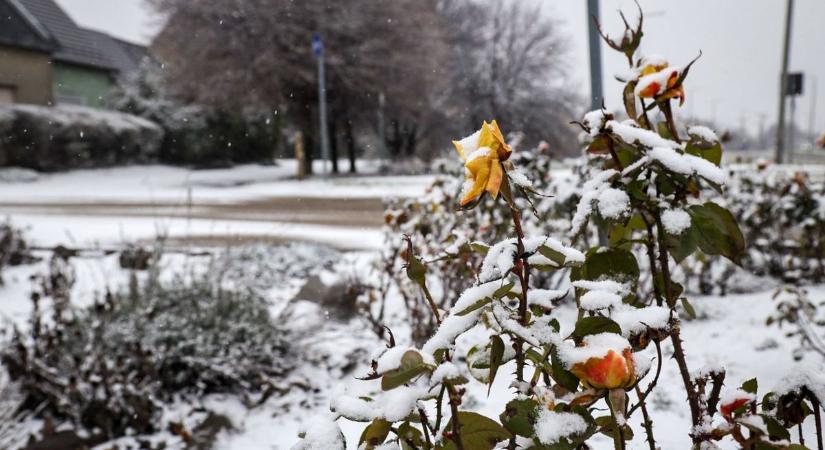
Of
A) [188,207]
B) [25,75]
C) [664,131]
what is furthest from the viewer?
[25,75]

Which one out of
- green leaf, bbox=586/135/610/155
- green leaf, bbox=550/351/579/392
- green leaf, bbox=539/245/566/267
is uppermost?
green leaf, bbox=586/135/610/155

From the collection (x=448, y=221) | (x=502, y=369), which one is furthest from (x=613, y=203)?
(x=448, y=221)

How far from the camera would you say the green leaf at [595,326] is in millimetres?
599

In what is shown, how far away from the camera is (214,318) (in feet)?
8.68

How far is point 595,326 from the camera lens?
60 centimetres

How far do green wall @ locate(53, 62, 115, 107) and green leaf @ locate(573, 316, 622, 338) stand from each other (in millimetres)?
20834

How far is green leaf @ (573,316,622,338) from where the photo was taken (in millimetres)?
599

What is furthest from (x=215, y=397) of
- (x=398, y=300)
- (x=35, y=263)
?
(x=35, y=263)

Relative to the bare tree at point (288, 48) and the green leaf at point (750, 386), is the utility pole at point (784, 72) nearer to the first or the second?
the bare tree at point (288, 48)

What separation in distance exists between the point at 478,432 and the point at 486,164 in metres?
0.29

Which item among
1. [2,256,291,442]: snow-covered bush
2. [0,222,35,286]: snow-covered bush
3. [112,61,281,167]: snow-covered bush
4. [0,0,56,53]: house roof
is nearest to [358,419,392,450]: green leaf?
[2,256,291,442]: snow-covered bush

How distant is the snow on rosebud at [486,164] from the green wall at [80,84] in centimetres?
2074

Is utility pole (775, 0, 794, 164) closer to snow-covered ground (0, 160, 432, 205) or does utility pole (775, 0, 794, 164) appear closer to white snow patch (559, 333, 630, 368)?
snow-covered ground (0, 160, 432, 205)

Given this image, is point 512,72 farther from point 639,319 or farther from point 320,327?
point 639,319
